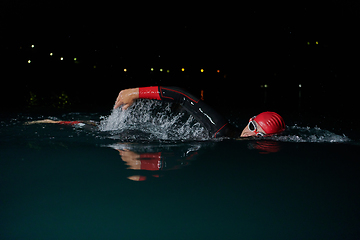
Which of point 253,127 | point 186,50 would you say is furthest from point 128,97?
point 186,50

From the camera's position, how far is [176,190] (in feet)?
6.91

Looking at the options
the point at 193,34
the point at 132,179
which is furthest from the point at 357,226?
the point at 193,34

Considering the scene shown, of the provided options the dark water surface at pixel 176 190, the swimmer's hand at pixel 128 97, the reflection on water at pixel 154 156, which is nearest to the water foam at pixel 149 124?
the swimmer's hand at pixel 128 97

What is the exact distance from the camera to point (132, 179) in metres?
2.31

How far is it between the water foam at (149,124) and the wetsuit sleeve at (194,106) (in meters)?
0.19

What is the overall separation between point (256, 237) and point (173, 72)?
1829 cm

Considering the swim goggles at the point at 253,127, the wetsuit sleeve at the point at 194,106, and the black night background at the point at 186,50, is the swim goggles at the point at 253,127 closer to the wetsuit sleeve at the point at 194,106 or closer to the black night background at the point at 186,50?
the wetsuit sleeve at the point at 194,106

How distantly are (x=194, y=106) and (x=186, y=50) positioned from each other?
48.6ft

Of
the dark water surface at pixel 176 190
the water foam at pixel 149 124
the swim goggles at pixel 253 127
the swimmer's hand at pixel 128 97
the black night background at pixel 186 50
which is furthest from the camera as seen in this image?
the black night background at pixel 186 50

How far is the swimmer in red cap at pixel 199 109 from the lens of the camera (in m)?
4.13

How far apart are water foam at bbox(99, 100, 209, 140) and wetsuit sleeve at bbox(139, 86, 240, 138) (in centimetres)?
19

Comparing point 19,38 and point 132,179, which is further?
point 19,38

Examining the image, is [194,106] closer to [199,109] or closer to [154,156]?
[199,109]

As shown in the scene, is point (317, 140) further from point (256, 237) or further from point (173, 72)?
point (173, 72)
